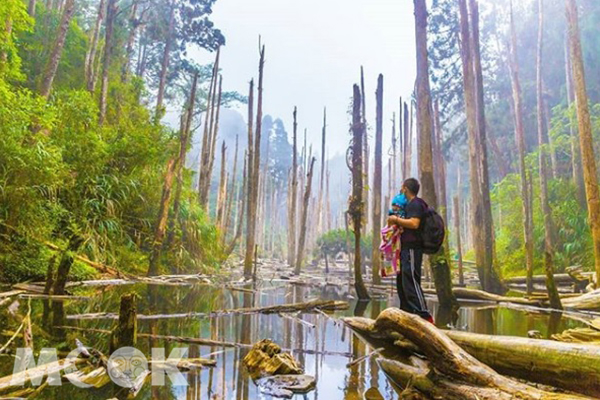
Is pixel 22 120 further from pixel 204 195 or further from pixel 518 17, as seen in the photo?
pixel 518 17

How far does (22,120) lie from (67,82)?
10.9 m

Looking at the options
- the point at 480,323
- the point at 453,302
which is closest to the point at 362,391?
the point at 480,323

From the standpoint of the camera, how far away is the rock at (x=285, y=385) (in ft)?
9.21

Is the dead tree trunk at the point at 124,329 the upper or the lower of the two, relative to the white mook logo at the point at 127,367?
upper

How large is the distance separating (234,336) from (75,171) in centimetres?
854

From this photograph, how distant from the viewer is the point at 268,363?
3283 millimetres

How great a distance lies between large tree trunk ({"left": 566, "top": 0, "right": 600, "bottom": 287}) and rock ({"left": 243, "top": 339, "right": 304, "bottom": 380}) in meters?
7.84

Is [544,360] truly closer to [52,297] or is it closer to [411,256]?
[411,256]

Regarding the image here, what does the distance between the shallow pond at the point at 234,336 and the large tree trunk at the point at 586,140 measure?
2326 mm

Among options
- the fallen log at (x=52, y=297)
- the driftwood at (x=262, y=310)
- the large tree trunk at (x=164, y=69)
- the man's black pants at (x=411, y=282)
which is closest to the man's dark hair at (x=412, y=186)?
the man's black pants at (x=411, y=282)

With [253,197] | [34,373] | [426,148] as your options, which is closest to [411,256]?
[34,373]

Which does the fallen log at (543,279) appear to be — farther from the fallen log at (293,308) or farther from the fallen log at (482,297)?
the fallen log at (293,308)

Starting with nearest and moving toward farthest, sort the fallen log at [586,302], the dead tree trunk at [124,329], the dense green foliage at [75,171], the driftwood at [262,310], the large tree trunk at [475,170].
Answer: the dead tree trunk at [124,329]
the driftwood at [262,310]
the dense green foliage at [75,171]
the fallen log at [586,302]
the large tree trunk at [475,170]

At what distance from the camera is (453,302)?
8.39 m
